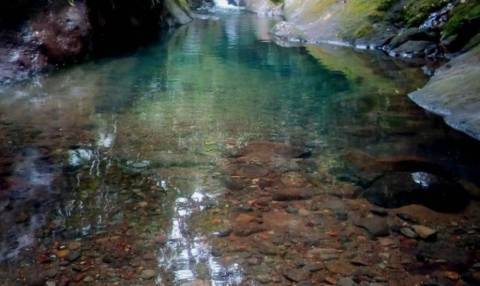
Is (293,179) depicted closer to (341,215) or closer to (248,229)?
(341,215)

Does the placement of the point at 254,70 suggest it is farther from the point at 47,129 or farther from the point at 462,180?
the point at 462,180

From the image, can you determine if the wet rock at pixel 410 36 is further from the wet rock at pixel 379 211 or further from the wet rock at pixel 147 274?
the wet rock at pixel 147 274

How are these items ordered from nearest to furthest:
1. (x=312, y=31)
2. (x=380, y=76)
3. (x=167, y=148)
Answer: (x=167, y=148) → (x=380, y=76) → (x=312, y=31)

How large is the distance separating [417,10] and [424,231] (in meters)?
14.8

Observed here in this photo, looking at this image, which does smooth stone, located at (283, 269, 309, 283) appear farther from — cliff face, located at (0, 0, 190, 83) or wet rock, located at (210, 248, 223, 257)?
cliff face, located at (0, 0, 190, 83)

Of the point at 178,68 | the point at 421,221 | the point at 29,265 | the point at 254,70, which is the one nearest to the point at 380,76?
the point at 254,70

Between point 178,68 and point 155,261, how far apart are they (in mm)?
11193

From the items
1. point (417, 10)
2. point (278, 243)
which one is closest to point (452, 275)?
point (278, 243)

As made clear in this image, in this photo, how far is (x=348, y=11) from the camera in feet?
68.7

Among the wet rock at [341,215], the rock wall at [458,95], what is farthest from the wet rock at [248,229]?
the rock wall at [458,95]

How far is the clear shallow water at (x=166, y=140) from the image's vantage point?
14.9ft

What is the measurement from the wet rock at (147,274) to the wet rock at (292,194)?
1937 millimetres

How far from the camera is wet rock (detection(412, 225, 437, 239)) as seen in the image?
459 centimetres

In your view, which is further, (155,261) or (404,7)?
(404,7)
